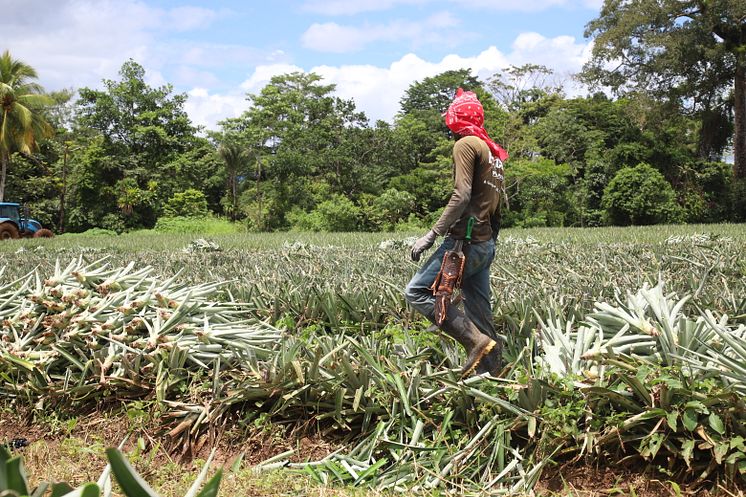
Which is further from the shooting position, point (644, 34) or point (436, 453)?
point (644, 34)

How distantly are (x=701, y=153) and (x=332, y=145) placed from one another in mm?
19087

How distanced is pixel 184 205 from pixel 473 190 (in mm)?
35414

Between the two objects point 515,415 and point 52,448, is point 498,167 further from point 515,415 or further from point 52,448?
point 52,448

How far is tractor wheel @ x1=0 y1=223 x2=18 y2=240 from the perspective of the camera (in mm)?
22717

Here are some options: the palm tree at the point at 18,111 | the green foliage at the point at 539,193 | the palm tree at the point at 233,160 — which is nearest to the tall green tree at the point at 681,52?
the green foliage at the point at 539,193

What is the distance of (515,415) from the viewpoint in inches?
130

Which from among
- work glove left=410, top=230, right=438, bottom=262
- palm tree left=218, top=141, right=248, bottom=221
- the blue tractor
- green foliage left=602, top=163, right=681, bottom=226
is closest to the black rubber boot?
work glove left=410, top=230, right=438, bottom=262

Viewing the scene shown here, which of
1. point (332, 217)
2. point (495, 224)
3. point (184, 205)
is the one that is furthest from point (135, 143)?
point (495, 224)

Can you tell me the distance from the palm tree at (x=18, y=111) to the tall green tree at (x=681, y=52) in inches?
1107

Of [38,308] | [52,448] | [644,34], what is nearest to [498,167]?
[52,448]

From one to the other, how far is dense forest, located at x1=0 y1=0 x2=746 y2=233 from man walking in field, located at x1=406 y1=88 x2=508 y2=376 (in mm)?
24103

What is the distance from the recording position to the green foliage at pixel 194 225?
34.6 meters

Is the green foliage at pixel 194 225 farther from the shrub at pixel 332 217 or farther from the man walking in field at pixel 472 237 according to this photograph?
the man walking in field at pixel 472 237

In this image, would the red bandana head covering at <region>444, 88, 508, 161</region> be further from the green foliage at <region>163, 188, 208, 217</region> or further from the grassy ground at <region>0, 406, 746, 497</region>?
the green foliage at <region>163, 188, 208, 217</region>
